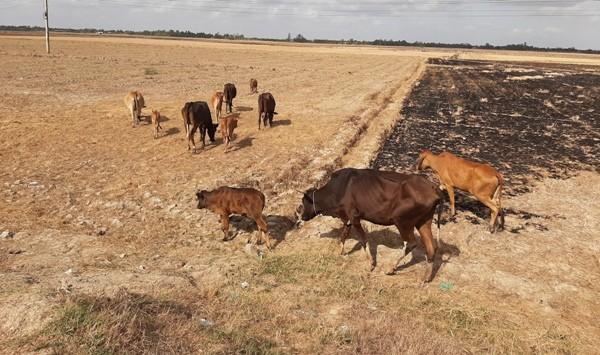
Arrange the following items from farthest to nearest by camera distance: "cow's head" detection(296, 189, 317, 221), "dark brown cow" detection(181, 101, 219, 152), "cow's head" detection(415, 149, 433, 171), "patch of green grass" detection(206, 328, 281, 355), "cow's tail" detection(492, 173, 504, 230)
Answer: "dark brown cow" detection(181, 101, 219, 152) → "cow's head" detection(415, 149, 433, 171) → "cow's tail" detection(492, 173, 504, 230) → "cow's head" detection(296, 189, 317, 221) → "patch of green grass" detection(206, 328, 281, 355)

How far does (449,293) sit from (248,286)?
312 centimetres

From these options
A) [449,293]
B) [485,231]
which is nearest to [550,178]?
[485,231]

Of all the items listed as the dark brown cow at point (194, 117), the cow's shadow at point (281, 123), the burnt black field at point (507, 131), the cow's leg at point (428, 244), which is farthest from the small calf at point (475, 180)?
the cow's shadow at point (281, 123)

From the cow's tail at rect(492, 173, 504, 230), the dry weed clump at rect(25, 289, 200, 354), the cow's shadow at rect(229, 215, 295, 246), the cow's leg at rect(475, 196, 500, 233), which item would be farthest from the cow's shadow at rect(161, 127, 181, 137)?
the cow's tail at rect(492, 173, 504, 230)

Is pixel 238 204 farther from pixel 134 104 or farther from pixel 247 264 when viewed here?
pixel 134 104

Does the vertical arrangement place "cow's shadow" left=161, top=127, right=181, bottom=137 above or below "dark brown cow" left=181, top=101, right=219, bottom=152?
below

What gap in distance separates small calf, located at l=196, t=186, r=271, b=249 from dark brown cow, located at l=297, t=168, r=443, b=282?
3.81 feet

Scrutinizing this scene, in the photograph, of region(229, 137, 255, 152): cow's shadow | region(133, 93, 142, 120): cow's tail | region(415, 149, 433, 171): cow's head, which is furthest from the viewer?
region(133, 93, 142, 120): cow's tail

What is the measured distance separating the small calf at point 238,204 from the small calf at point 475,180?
412 cm

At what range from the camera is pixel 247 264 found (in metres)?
7.57

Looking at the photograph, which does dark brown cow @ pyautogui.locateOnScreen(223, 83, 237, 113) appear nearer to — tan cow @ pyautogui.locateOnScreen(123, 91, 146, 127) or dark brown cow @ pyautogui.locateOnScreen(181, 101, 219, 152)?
tan cow @ pyautogui.locateOnScreen(123, 91, 146, 127)

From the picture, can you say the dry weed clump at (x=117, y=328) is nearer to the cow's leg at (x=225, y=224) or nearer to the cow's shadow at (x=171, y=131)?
the cow's leg at (x=225, y=224)

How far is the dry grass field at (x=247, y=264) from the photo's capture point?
5375 mm

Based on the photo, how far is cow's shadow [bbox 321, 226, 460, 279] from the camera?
26.1 ft
